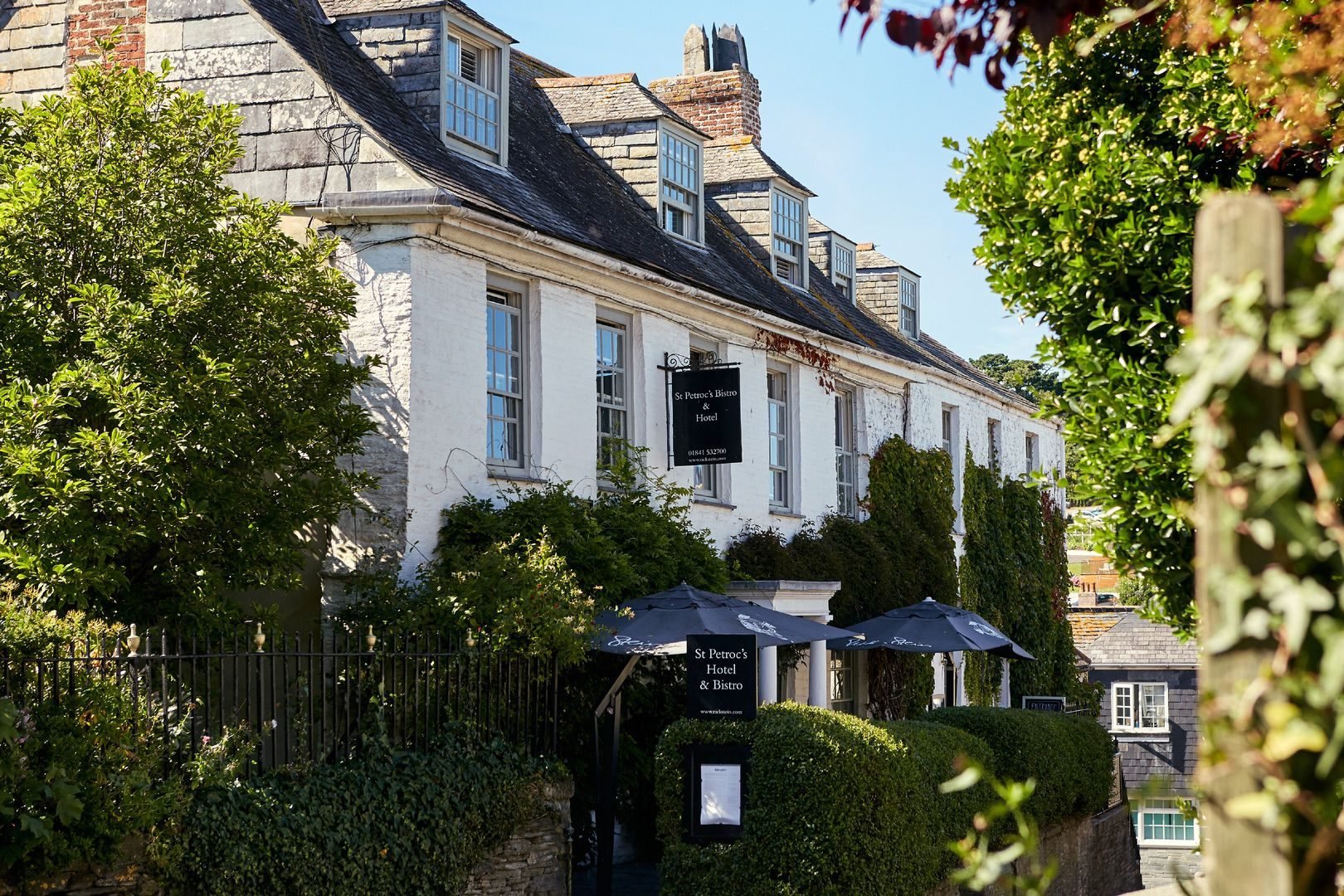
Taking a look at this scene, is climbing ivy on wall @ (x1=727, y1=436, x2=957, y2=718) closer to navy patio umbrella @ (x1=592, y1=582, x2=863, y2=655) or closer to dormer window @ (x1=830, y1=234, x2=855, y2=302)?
dormer window @ (x1=830, y1=234, x2=855, y2=302)

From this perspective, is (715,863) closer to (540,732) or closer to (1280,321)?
(540,732)

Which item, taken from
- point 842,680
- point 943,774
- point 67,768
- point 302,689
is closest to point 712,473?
point 842,680

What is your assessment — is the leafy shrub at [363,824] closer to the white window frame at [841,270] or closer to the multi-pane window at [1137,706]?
the white window frame at [841,270]

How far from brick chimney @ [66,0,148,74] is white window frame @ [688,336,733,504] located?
707 cm

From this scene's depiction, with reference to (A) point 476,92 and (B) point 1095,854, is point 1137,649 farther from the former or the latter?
(A) point 476,92

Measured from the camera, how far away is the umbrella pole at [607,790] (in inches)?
510

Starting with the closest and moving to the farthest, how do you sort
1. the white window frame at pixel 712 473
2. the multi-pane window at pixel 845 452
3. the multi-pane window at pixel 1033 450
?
1. the white window frame at pixel 712 473
2. the multi-pane window at pixel 845 452
3. the multi-pane window at pixel 1033 450

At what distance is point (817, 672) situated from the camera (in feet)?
61.1

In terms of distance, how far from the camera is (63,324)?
11672mm

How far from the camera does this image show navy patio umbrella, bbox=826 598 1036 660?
18922mm

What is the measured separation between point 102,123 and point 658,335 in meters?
7.49

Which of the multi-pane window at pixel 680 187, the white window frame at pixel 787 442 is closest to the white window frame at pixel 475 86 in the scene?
the multi-pane window at pixel 680 187

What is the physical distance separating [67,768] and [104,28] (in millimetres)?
10215

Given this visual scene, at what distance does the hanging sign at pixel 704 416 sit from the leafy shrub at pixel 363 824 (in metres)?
5.79
